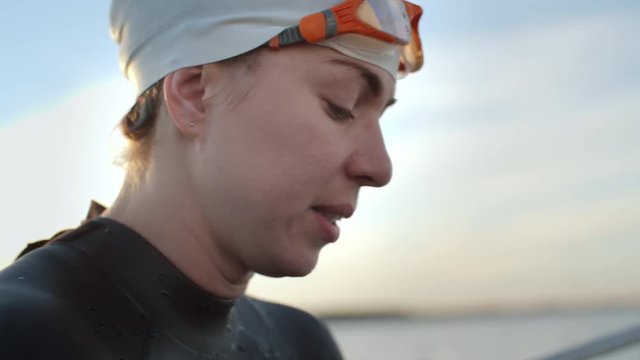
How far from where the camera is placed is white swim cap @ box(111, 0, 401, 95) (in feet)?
6.29

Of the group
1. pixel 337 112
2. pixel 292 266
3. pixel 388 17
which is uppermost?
pixel 388 17

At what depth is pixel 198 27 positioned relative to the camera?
6.39 ft

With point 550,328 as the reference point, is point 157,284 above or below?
above

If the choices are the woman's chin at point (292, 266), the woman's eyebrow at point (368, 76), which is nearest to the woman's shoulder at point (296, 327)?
the woman's chin at point (292, 266)

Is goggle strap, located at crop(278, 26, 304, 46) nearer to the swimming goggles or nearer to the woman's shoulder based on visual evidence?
the swimming goggles

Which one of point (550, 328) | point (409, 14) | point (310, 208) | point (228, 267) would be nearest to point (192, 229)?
point (228, 267)

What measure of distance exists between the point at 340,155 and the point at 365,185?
0.11m

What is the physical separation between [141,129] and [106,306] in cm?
44

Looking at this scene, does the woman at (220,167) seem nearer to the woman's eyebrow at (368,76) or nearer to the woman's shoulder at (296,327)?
the woman's eyebrow at (368,76)

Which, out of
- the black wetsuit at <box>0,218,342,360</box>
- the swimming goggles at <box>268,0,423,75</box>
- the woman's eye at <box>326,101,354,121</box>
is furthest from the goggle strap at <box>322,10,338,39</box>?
the black wetsuit at <box>0,218,342,360</box>

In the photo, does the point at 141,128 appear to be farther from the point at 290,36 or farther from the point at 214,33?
the point at 290,36

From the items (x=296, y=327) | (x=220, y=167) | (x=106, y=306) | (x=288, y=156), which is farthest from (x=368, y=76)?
(x=296, y=327)

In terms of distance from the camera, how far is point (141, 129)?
2.06 metres

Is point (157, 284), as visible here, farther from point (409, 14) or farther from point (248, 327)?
point (409, 14)
